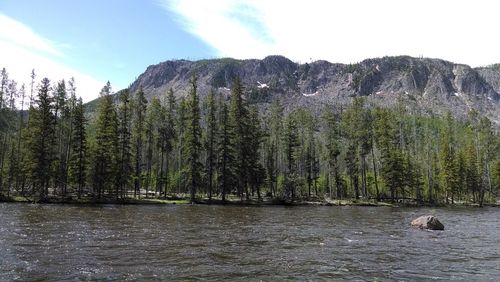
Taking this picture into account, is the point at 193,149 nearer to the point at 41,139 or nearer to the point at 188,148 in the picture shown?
the point at 188,148

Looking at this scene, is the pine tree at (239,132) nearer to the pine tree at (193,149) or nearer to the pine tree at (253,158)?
the pine tree at (253,158)

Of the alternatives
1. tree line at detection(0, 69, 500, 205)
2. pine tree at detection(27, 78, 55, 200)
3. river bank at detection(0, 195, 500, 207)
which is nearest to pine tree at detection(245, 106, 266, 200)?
tree line at detection(0, 69, 500, 205)

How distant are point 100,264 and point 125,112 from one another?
192 feet

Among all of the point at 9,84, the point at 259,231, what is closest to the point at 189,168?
the point at 9,84

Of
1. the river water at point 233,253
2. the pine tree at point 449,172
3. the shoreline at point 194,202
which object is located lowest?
the river water at point 233,253

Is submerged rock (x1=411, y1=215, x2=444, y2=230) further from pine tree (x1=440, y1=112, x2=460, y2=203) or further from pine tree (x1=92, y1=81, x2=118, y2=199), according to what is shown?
pine tree (x1=440, y1=112, x2=460, y2=203)

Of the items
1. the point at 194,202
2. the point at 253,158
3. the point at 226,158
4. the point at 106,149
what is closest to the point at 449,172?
the point at 253,158

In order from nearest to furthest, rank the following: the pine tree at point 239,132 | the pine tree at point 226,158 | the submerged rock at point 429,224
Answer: the submerged rock at point 429,224 < the pine tree at point 226,158 < the pine tree at point 239,132

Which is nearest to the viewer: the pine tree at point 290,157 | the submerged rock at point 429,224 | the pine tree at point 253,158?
the submerged rock at point 429,224

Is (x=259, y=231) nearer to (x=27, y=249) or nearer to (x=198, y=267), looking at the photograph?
(x=198, y=267)

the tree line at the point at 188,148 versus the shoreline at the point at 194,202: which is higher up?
the tree line at the point at 188,148

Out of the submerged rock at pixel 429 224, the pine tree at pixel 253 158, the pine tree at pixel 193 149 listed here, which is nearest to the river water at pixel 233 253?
the submerged rock at pixel 429 224

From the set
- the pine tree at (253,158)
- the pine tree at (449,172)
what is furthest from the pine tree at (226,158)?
the pine tree at (449,172)

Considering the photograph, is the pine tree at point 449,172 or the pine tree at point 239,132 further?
the pine tree at point 449,172
